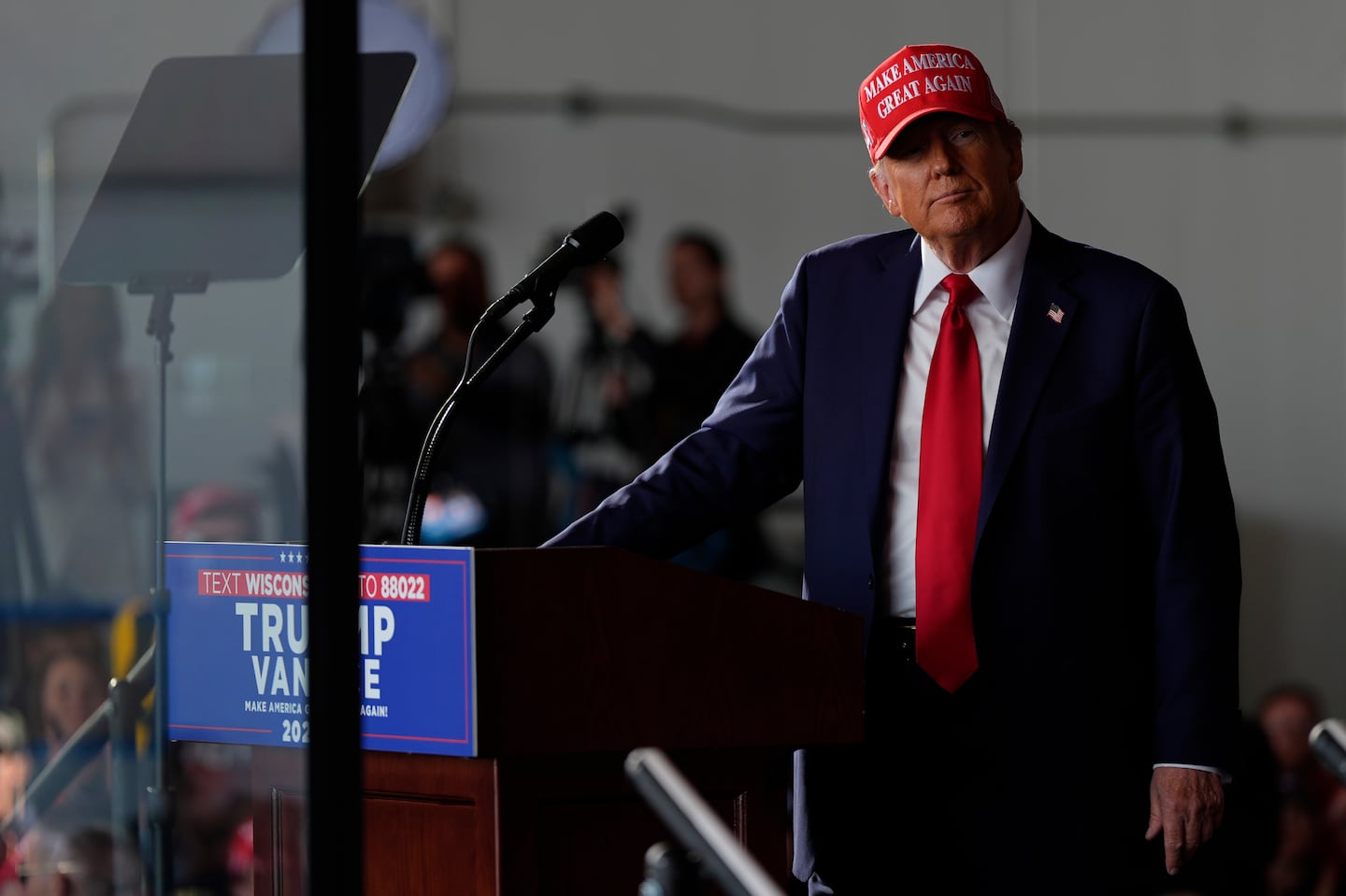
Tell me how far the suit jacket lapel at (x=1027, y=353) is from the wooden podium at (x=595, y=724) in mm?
277

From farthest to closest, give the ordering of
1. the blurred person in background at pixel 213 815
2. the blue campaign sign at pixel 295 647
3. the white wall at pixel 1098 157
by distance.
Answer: the white wall at pixel 1098 157
the blurred person in background at pixel 213 815
the blue campaign sign at pixel 295 647

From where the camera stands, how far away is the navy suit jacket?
5.75 feet

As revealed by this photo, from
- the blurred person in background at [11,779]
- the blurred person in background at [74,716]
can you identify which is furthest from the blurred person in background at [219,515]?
the blurred person in background at [11,779]

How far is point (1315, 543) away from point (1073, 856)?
470 cm

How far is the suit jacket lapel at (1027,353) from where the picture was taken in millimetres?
1744

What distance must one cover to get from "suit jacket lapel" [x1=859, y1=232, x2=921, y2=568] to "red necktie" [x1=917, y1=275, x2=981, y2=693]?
4cm

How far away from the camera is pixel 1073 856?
1760mm

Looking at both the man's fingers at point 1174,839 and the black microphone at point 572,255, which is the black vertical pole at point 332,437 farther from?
the man's fingers at point 1174,839

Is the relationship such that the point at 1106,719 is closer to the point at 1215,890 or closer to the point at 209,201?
the point at 209,201

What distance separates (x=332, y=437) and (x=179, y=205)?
801mm

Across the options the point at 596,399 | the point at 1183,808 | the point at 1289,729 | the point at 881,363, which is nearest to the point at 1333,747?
the point at 1183,808

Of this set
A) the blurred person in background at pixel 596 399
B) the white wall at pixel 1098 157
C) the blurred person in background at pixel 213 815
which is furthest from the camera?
the white wall at pixel 1098 157

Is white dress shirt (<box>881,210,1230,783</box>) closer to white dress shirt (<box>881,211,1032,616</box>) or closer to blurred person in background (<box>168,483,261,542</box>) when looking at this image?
white dress shirt (<box>881,211,1032,616</box>)

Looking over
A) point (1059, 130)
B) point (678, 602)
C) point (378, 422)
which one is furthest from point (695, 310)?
point (678, 602)
